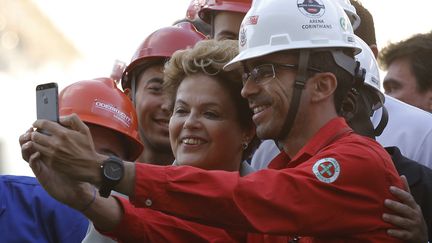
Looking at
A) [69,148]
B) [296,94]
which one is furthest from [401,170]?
[69,148]

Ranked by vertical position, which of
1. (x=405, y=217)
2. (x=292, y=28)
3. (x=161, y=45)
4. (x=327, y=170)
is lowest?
(x=161, y=45)

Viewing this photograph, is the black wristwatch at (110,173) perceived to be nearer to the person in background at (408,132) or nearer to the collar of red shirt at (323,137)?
the collar of red shirt at (323,137)

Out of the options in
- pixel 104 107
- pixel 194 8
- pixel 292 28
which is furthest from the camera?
pixel 194 8

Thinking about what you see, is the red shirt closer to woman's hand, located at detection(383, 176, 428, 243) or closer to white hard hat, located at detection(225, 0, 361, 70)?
woman's hand, located at detection(383, 176, 428, 243)

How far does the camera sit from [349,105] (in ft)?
18.3

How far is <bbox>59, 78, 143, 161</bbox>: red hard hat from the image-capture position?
6426 millimetres

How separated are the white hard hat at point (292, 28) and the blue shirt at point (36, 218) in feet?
3.69

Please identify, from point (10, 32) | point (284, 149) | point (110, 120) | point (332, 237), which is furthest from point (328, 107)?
point (10, 32)

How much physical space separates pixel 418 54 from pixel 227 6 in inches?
61.9

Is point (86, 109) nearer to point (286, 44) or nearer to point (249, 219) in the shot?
point (286, 44)

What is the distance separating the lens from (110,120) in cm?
643

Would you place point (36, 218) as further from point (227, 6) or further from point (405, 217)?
point (227, 6)

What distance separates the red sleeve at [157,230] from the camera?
5.36 meters

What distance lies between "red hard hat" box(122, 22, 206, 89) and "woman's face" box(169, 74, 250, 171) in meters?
1.21
